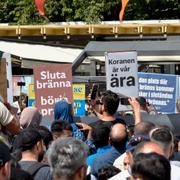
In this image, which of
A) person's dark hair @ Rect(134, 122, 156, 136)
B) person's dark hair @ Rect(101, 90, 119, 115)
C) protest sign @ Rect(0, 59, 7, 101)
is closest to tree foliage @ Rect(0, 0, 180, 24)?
protest sign @ Rect(0, 59, 7, 101)

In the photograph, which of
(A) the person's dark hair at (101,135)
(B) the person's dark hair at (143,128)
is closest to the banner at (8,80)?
(A) the person's dark hair at (101,135)

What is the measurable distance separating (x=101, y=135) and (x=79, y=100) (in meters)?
6.56

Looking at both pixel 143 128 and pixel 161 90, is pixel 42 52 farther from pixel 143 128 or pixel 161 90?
pixel 143 128

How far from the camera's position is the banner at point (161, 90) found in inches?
453

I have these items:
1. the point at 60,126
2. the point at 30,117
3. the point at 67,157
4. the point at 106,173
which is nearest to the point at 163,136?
the point at 106,173

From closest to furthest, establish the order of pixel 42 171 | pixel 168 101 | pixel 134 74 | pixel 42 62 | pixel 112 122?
pixel 42 171 → pixel 112 122 → pixel 134 74 → pixel 168 101 → pixel 42 62

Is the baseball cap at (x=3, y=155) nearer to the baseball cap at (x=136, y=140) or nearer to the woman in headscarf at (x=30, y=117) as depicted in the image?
the baseball cap at (x=136, y=140)

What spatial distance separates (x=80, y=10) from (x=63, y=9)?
82cm

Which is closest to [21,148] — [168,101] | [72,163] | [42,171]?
[42,171]

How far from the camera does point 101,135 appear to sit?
6.66 m

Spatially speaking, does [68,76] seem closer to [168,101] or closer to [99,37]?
[168,101]

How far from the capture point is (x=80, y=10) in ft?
95.2

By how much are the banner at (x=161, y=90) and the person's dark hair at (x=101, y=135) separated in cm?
487

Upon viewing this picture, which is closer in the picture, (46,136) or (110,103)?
(46,136)
